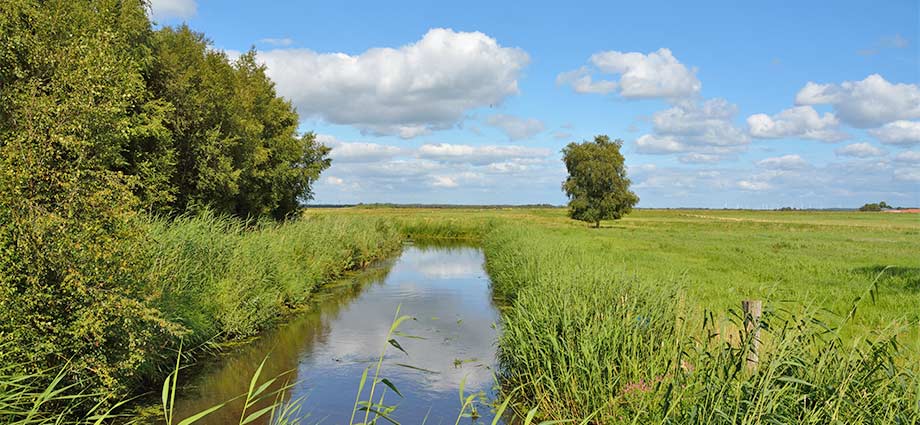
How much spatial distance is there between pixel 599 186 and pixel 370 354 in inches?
1858

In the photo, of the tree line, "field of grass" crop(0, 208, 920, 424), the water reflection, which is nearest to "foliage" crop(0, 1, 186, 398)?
the tree line

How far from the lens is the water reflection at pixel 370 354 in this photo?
27.9 feet

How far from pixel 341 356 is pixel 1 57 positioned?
291 inches

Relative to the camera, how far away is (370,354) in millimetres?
11367

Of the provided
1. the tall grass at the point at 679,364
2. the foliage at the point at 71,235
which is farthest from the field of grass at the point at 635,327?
the foliage at the point at 71,235

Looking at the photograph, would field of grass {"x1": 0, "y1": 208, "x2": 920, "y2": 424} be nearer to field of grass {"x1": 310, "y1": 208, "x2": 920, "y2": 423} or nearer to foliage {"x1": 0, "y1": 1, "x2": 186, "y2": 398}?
field of grass {"x1": 310, "y1": 208, "x2": 920, "y2": 423}

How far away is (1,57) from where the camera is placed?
28.2ft

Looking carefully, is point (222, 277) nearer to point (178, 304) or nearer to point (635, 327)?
point (178, 304)

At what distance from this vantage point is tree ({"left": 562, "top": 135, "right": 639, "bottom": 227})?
54969mm

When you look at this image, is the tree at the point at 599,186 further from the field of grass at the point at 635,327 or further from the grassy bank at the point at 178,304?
the grassy bank at the point at 178,304

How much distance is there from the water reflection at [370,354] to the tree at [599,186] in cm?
3678

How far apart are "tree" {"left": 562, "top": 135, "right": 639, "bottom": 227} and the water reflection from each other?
36.8 meters

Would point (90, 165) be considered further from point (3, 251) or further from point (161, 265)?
point (161, 265)

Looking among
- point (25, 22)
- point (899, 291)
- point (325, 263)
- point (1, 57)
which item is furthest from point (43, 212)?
point (899, 291)
